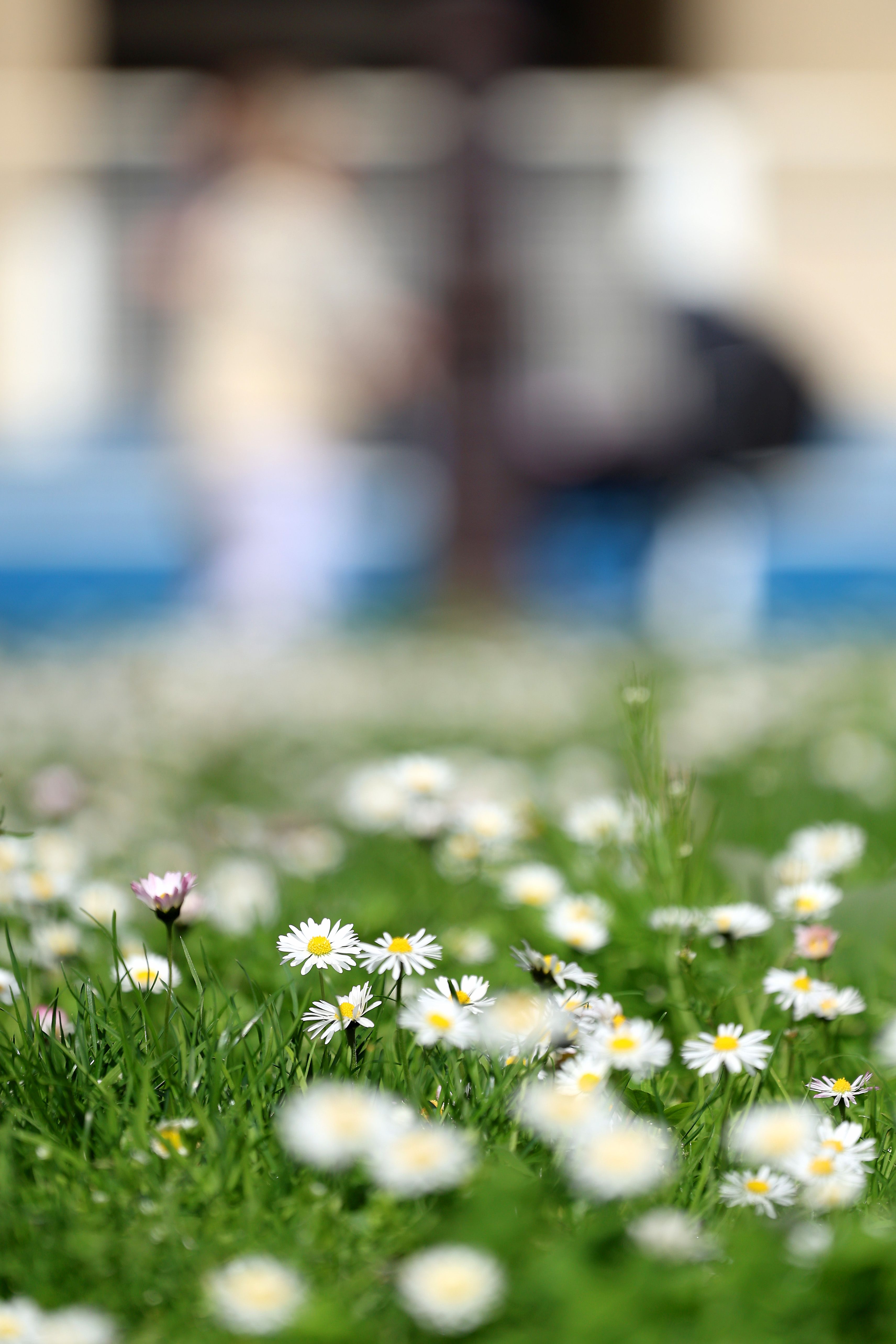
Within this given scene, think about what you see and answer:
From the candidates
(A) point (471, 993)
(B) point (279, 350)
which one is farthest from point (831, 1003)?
(B) point (279, 350)

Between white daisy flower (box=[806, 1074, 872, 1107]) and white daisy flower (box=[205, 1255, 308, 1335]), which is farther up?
white daisy flower (box=[806, 1074, 872, 1107])

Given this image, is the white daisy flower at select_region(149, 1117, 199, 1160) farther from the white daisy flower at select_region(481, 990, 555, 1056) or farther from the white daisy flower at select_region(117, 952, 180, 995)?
the white daisy flower at select_region(481, 990, 555, 1056)

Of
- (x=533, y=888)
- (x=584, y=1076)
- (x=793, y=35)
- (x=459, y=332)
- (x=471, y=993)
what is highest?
(x=793, y=35)

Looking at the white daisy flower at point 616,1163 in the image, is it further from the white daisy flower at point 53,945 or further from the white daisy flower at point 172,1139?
the white daisy flower at point 53,945

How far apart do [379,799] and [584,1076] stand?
83cm

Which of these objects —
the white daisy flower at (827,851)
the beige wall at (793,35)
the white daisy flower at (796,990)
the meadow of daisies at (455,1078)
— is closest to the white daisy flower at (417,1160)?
the meadow of daisies at (455,1078)

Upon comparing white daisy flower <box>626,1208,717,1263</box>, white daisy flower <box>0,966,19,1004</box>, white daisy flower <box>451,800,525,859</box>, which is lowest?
white daisy flower <box>626,1208,717,1263</box>

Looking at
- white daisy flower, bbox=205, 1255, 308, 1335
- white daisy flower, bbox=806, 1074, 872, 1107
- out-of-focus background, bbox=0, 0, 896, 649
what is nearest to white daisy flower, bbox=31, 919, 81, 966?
white daisy flower, bbox=205, 1255, 308, 1335

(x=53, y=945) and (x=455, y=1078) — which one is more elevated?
(x=53, y=945)

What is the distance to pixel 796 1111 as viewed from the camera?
122 centimetres

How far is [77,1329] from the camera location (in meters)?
1.04

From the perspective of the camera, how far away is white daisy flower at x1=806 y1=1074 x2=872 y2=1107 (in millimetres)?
1418

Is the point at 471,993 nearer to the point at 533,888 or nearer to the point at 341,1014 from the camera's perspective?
the point at 341,1014

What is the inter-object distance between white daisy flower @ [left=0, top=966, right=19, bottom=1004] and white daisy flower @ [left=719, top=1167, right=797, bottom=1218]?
2.35 feet
